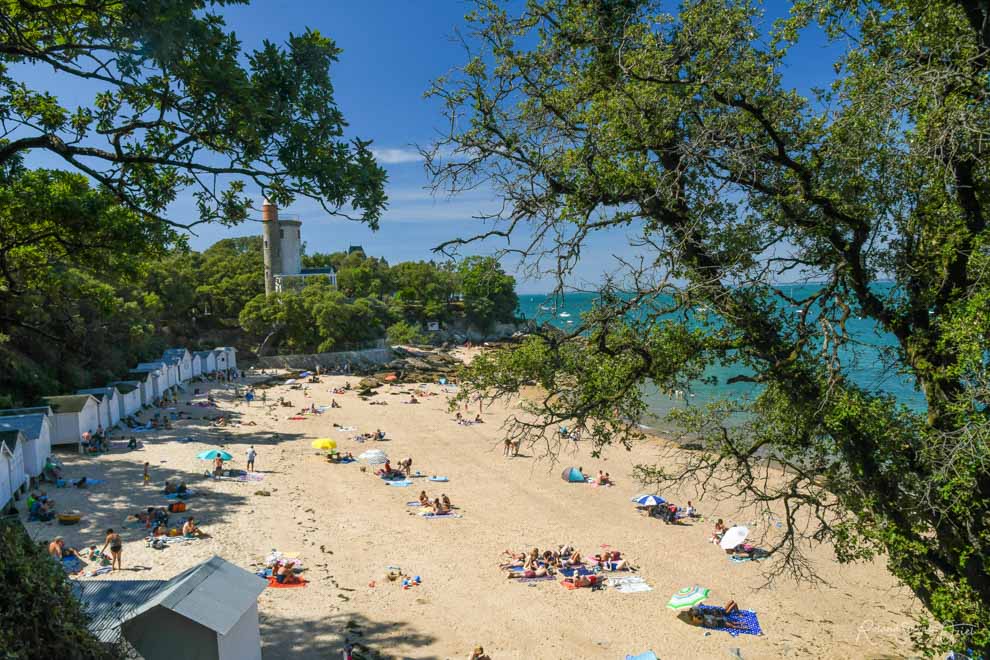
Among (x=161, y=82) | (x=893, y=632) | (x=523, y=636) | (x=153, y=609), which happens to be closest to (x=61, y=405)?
(x=153, y=609)

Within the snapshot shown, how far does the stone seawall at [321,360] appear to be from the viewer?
4762 centimetres

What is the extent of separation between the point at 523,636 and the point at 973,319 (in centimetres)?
971

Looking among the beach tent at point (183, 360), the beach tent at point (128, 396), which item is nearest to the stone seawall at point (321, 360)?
the beach tent at point (183, 360)

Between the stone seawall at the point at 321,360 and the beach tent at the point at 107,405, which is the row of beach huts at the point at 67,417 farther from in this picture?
the stone seawall at the point at 321,360

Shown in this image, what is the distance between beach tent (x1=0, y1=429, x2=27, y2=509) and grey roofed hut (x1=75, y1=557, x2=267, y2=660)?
9.67 m

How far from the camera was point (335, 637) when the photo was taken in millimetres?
10930

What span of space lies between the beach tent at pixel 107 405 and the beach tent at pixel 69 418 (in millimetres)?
1356

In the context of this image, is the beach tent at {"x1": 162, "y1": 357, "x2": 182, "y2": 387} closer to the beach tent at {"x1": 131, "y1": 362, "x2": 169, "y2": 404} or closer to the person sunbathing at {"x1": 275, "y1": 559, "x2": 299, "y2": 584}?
the beach tent at {"x1": 131, "y1": 362, "x2": 169, "y2": 404}

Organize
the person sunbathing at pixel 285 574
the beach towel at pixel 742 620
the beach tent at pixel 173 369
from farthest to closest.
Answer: the beach tent at pixel 173 369, the person sunbathing at pixel 285 574, the beach towel at pixel 742 620

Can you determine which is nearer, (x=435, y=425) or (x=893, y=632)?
(x=893, y=632)

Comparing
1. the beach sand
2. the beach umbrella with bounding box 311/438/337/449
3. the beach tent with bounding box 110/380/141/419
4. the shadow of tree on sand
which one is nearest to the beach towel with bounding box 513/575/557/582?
the beach sand

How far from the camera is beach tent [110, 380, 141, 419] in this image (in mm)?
26562

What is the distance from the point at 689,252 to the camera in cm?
540

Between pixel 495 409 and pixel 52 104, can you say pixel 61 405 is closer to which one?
pixel 52 104
